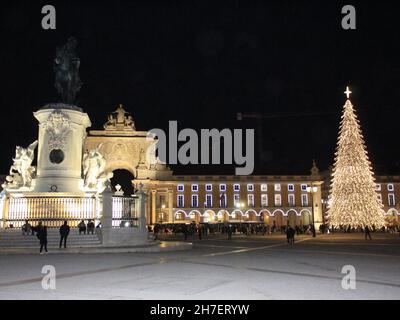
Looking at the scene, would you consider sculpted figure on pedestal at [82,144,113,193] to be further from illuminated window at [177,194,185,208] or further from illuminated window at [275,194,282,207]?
illuminated window at [275,194,282,207]

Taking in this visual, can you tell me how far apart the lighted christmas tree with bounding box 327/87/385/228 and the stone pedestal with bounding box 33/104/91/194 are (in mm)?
22102

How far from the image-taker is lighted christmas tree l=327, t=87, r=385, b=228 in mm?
34281

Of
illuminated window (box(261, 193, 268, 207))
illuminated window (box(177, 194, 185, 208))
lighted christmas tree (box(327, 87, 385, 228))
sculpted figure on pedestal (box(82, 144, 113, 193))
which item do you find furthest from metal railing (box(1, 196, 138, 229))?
illuminated window (box(261, 193, 268, 207))

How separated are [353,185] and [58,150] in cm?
2349

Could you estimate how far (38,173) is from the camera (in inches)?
859

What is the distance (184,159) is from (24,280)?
77728 mm

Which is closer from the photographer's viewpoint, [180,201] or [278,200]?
[180,201]

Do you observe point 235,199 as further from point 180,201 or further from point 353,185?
point 353,185

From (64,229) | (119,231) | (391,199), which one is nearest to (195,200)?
(391,199)

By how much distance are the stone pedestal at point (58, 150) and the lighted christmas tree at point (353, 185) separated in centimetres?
2210

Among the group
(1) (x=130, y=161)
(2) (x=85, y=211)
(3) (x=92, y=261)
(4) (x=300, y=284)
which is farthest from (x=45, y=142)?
(1) (x=130, y=161)

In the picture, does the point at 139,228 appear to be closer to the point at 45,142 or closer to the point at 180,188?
the point at 45,142

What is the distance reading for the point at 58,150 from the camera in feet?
71.6

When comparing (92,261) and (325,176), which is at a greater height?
(325,176)
